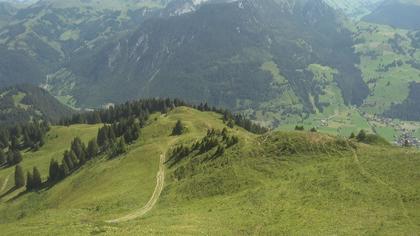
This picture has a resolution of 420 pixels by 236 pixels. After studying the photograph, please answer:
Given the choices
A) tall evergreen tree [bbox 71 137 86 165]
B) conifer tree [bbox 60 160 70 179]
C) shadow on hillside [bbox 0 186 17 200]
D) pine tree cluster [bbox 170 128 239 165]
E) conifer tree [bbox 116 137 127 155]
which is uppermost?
pine tree cluster [bbox 170 128 239 165]

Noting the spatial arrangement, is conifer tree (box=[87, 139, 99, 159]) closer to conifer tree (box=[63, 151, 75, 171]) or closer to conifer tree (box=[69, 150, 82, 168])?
conifer tree (box=[69, 150, 82, 168])

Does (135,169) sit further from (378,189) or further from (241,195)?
(378,189)

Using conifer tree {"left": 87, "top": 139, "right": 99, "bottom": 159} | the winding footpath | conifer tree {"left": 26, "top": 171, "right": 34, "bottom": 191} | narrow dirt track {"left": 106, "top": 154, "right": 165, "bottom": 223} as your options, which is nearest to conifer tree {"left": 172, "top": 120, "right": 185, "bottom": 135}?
conifer tree {"left": 87, "top": 139, "right": 99, "bottom": 159}

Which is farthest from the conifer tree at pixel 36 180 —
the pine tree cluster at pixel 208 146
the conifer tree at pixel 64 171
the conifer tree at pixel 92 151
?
the pine tree cluster at pixel 208 146

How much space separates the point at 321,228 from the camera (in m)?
68.4

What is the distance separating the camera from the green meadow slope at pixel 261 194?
71.2 m

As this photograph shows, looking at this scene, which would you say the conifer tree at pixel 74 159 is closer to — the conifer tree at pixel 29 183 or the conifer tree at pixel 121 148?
the conifer tree at pixel 29 183

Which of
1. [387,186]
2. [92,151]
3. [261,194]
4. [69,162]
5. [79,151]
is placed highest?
[387,186]

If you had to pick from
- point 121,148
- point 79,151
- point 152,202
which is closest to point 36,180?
point 79,151

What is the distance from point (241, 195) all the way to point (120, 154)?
3174 inches

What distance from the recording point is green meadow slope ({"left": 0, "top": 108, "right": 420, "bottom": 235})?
234ft

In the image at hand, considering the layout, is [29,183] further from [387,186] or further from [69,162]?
[387,186]

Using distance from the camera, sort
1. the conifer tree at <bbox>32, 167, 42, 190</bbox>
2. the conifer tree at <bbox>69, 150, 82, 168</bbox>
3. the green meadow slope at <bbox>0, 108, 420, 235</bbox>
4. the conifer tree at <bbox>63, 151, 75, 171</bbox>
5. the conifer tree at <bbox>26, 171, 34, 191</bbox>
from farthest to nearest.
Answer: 1. the conifer tree at <bbox>69, 150, 82, 168</bbox>
2. the conifer tree at <bbox>63, 151, 75, 171</bbox>
3. the conifer tree at <bbox>32, 167, 42, 190</bbox>
4. the conifer tree at <bbox>26, 171, 34, 191</bbox>
5. the green meadow slope at <bbox>0, 108, 420, 235</bbox>

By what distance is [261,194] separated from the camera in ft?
284
